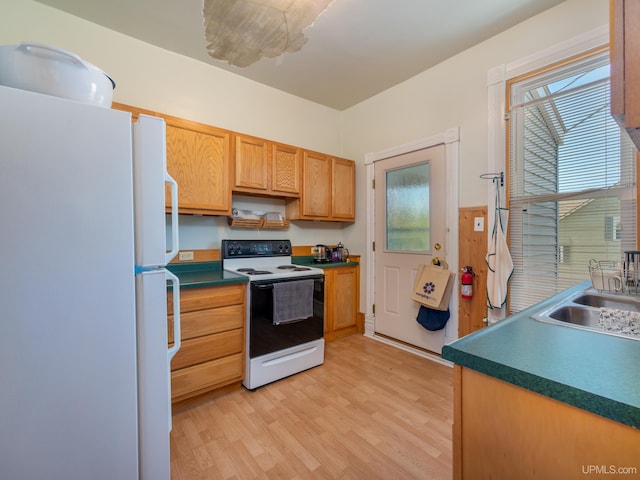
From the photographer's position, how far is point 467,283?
2.35 m

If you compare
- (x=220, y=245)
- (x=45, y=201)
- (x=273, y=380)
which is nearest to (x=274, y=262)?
(x=220, y=245)

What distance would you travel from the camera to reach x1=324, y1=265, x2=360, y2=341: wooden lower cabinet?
9.87 ft

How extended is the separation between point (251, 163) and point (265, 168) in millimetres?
142

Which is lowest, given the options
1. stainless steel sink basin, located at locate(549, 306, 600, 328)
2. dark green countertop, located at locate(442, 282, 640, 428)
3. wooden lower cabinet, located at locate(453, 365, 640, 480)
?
wooden lower cabinet, located at locate(453, 365, 640, 480)

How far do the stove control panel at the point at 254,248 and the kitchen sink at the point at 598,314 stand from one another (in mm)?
2244

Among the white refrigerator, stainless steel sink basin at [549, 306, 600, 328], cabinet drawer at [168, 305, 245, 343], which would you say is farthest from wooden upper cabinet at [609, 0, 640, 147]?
cabinet drawer at [168, 305, 245, 343]

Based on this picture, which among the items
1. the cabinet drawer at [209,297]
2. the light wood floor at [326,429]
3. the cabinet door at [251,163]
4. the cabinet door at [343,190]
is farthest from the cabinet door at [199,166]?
the light wood floor at [326,429]

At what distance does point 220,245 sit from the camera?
2.68 metres

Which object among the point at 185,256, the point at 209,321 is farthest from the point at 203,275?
the point at 209,321

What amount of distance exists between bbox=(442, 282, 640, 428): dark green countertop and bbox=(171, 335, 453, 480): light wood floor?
1.03 meters

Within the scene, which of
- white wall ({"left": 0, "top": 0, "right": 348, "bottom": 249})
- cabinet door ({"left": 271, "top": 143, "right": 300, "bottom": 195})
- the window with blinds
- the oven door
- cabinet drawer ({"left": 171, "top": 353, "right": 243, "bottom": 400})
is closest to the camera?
the window with blinds

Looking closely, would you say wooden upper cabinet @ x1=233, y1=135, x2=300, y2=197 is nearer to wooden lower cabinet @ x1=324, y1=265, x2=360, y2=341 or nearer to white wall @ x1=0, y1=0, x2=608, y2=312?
white wall @ x1=0, y1=0, x2=608, y2=312

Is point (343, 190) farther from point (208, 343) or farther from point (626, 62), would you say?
point (626, 62)

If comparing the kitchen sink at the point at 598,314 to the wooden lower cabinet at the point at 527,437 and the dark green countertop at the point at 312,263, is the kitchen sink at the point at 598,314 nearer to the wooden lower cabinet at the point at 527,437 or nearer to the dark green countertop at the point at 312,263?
the wooden lower cabinet at the point at 527,437
